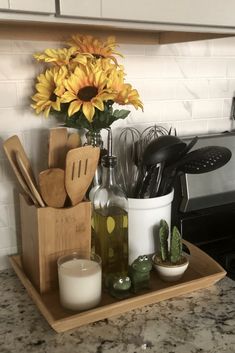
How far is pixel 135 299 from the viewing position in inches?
34.9

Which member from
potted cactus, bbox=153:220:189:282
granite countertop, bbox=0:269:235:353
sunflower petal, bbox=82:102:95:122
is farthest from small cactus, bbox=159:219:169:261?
sunflower petal, bbox=82:102:95:122

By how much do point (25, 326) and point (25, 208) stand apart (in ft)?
0.83

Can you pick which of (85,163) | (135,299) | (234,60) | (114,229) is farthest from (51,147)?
(234,60)

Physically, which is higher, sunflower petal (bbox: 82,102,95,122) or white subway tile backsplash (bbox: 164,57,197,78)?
white subway tile backsplash (bbox: 164,57,197,78)

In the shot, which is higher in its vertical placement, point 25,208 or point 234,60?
point 234,60

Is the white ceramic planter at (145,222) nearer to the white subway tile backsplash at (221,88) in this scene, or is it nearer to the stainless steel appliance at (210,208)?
the stainless steel appliance at (210,208)

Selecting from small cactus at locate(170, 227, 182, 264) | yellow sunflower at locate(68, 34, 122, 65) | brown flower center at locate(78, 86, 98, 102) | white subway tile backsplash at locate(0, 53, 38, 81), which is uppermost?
yellow sunflower at locate(68, 34, 122, 65)

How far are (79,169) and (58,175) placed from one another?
44mm

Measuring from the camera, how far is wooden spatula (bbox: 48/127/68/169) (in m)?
0.96

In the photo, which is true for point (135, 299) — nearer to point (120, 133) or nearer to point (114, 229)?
point (114, 229)

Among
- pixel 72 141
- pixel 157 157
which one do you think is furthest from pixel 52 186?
pixel 157 157

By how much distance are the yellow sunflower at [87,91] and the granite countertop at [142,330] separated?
43 cm

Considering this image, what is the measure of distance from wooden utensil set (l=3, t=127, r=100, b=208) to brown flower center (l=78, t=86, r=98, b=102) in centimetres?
8

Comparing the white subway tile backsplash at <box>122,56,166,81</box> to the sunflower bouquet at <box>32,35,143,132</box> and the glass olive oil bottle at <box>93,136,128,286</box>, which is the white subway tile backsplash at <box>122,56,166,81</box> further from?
the glass olive oil bottle at <box>93,136,128,286</box>
